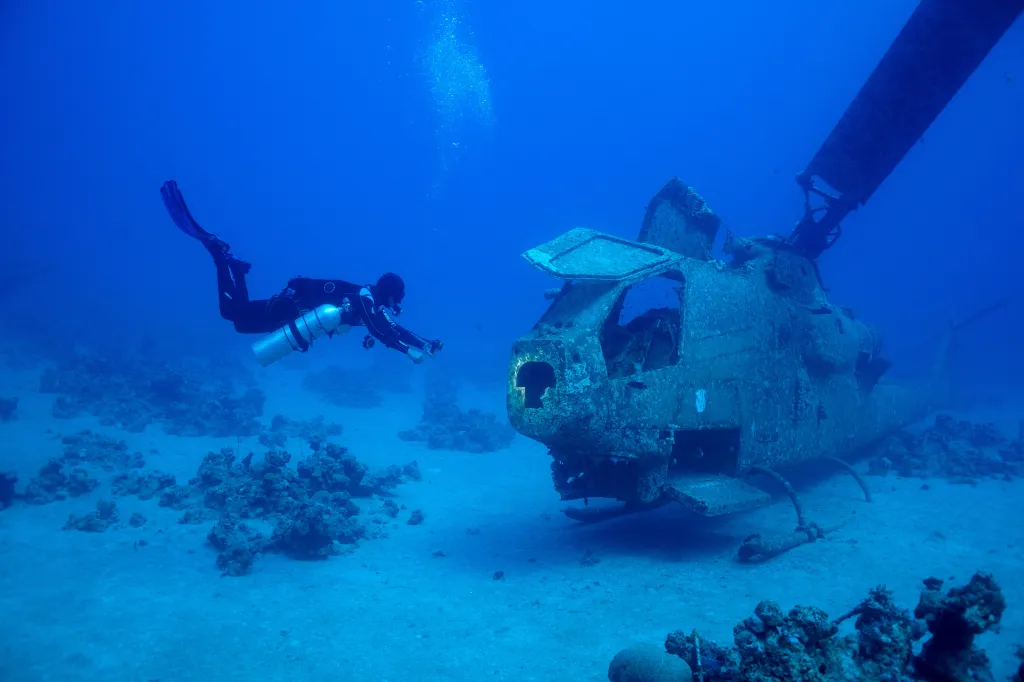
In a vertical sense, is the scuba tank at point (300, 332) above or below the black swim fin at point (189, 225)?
below

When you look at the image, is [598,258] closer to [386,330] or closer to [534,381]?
[534,381]

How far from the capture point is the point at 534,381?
21.7 ft

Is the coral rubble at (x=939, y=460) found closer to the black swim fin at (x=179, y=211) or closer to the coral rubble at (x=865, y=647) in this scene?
the coral rubble at (x=865, y=647)

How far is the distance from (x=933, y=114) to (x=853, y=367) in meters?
4.52

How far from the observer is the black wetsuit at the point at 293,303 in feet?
23.5

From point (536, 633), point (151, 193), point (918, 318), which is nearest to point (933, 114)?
point (536, 633)

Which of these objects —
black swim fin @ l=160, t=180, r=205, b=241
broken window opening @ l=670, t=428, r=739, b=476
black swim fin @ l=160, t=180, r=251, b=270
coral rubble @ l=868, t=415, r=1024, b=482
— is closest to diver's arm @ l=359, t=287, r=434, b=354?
black swim fin @ l=160, t=180, r=251, b=270

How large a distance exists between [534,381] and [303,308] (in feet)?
11.8

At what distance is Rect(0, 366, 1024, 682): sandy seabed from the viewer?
515cm

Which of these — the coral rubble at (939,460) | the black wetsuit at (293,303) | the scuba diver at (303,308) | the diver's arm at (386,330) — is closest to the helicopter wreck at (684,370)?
the diver's arm at (386,330)

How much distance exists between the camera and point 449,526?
30.7ft

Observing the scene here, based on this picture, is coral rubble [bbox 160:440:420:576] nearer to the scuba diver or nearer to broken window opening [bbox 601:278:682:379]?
the scuba diver

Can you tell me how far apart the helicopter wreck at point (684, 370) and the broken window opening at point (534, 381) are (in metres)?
0.02

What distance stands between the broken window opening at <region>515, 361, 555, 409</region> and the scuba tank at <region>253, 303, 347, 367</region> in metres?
2.74
